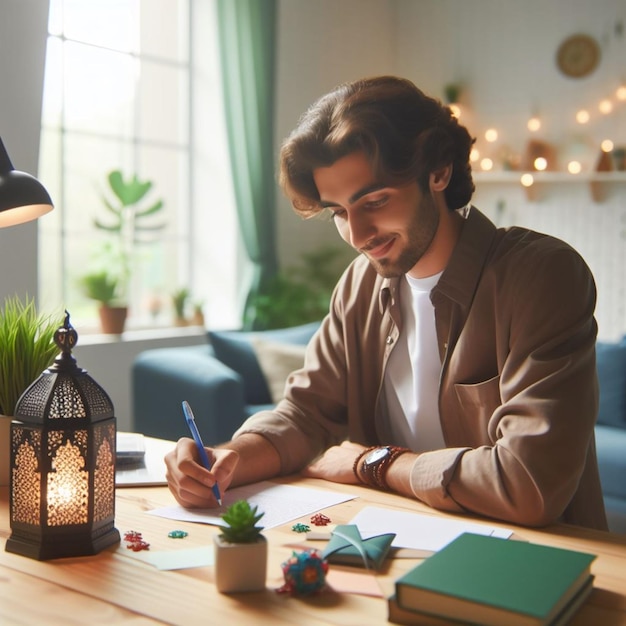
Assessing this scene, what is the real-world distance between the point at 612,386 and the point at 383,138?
7.94ft

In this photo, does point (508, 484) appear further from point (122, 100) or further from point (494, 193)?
point (494, 193)

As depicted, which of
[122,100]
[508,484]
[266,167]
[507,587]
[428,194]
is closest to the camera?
[507,587]

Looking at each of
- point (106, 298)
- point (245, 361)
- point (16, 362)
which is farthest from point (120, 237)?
point (16, 362)

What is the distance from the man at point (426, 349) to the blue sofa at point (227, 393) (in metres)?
1.62

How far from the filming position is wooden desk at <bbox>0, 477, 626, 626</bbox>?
85 cm

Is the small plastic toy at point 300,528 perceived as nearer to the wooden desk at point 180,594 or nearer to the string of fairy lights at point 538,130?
the wooden desk at point 180,594

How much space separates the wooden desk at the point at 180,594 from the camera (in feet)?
2.81

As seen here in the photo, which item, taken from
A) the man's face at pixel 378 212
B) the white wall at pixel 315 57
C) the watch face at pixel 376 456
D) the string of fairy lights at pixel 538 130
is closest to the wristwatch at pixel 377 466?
the watch face at pixel 376 456

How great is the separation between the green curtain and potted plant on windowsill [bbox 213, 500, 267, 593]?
3830 millimetres

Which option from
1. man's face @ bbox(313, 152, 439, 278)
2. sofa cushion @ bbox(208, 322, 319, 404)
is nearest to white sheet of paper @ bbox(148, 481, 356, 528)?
man's face @ bbox(313, 152, 439, 278)

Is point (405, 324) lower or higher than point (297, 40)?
lower

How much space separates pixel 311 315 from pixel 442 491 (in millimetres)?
3674

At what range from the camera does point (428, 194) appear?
1.65m

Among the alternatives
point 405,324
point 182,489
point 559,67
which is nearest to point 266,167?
point 559,67
